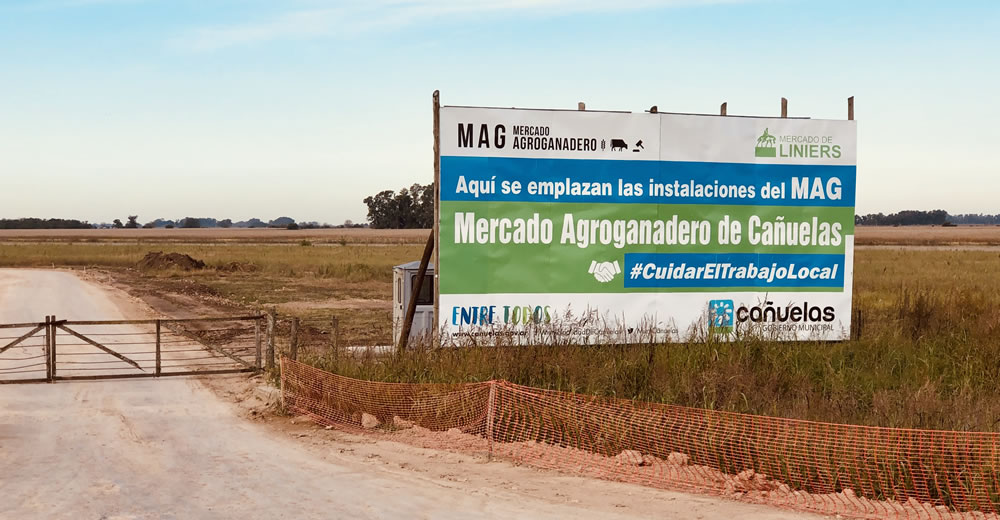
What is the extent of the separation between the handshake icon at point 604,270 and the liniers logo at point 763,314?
71.4 inches

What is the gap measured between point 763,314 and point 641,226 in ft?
8.93

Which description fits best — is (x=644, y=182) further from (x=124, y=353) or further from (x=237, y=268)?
(x=237, y=268)

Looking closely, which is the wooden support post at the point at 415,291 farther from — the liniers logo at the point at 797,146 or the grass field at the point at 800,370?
the liniers logo at the point at 797,146

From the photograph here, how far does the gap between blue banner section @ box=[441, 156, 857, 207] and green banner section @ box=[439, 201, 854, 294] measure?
0.15 metres

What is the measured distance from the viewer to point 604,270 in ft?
51.7

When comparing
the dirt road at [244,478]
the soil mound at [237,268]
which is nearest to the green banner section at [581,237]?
the dirt road at [244,478]

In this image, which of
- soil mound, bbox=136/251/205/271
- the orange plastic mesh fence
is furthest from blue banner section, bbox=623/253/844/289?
soil mound, bbox=136/251/205/271

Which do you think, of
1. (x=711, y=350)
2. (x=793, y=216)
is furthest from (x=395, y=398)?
(x=793, y=216)

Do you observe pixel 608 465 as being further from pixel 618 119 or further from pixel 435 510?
pixel 618 119

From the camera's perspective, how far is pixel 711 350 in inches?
598

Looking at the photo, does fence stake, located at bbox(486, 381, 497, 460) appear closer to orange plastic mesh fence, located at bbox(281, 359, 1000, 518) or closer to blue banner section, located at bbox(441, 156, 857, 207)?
orange plastic mesh fence, located at bbox(281, 359, 1000, 518)

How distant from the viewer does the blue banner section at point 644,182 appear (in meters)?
15.3

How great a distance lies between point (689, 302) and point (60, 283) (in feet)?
132

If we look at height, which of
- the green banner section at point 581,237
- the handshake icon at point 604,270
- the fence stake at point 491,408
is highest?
the green banner section at point 581,237
